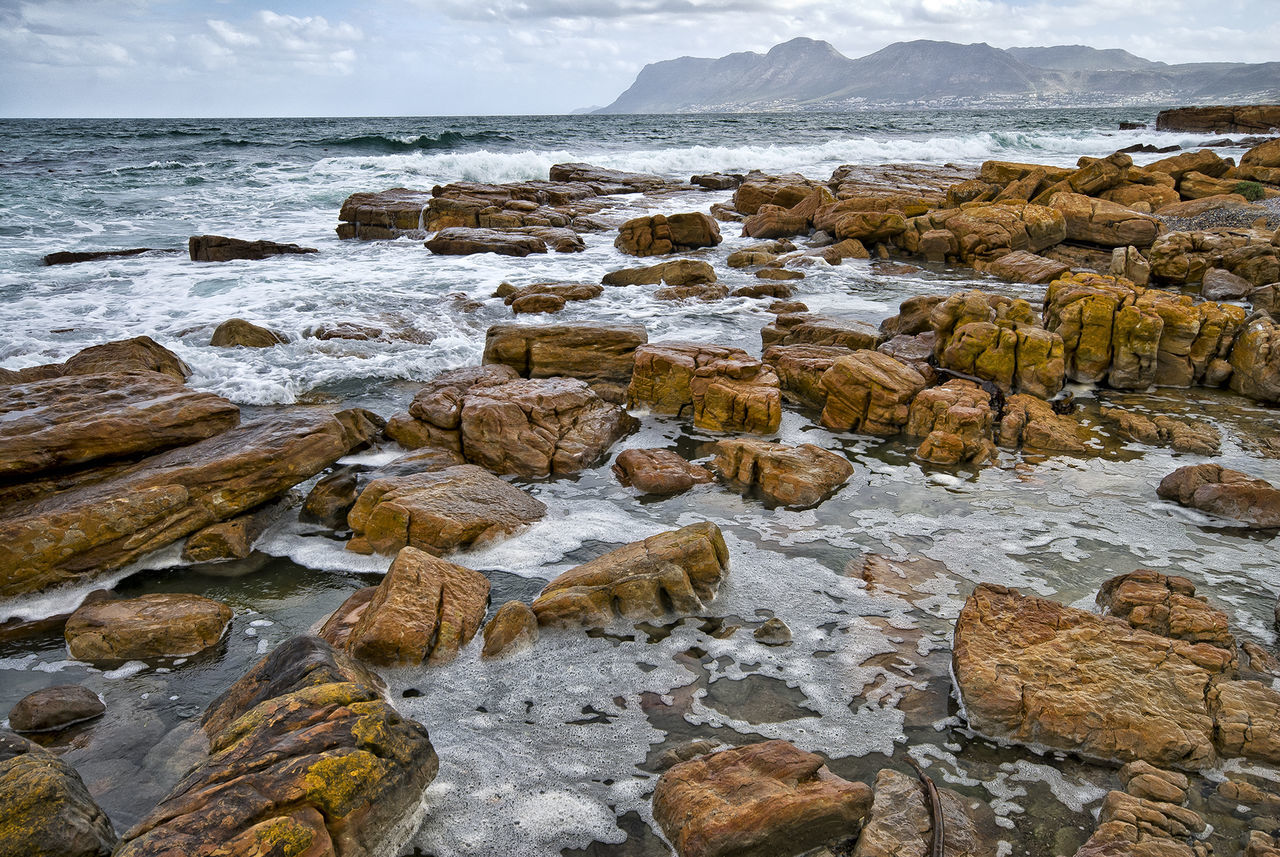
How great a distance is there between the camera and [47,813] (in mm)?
2828

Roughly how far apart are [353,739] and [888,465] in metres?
5.25

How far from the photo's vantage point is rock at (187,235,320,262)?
639 inches

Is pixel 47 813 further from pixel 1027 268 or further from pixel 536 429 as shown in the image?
pixel 1027 268

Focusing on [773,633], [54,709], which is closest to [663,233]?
[773,633]

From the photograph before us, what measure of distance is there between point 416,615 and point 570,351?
517cm

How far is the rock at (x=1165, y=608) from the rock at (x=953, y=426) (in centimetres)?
234

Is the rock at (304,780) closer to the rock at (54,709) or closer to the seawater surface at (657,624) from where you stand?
the seawater surface at (657,624)

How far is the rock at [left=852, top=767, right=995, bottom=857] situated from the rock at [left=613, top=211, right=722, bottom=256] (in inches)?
585

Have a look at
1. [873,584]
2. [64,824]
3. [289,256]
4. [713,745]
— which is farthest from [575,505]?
[289,256]

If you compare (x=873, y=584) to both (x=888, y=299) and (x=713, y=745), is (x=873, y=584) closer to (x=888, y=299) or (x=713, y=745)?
(x=713, y=745)

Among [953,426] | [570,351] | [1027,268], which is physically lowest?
[953,426]

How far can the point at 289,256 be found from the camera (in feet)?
55.3

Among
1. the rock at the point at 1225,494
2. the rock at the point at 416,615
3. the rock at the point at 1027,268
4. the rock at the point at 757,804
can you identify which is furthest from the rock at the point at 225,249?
the rock at the point at 1225,494

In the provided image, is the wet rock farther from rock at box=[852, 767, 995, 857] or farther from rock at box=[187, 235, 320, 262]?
rock at box=[852, 767, 995, 857]
